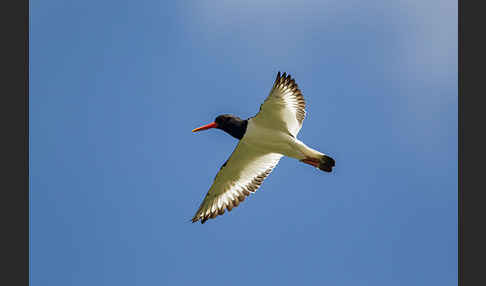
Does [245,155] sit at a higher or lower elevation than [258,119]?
lower

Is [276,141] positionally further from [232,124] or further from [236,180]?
[236,180]

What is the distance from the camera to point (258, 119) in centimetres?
793

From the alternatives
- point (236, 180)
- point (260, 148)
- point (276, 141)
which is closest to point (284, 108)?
point (276, 141)

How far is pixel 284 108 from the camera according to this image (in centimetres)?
794

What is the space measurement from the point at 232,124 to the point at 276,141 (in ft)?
2.75

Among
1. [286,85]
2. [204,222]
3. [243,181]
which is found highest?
[286,85]

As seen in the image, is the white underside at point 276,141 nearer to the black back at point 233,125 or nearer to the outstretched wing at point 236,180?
the black back at point 233,125

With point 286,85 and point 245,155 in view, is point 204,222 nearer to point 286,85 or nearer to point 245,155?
point 245,155

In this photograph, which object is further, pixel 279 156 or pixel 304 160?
pixel 279 156

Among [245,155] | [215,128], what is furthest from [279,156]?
[215,128]

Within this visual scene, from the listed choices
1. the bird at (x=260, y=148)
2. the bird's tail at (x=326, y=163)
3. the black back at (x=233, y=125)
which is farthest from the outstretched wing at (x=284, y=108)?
the bird's tail at (x=326, y=163)

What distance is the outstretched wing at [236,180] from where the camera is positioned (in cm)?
856

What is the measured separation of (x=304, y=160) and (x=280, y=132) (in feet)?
2.18

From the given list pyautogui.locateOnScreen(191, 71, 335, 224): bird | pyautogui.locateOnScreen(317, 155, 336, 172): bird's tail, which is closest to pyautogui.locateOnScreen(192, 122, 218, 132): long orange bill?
pyautogui.locateOnScreen(191, 71, 335, 224): bird
